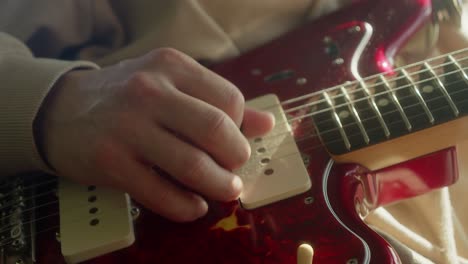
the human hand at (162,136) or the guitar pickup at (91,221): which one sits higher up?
the human hand at (162,136)

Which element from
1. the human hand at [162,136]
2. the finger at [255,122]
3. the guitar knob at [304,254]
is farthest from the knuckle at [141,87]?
the guitar knob at [304,254]

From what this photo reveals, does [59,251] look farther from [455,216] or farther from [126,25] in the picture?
[455,216]

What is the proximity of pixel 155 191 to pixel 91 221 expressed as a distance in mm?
82

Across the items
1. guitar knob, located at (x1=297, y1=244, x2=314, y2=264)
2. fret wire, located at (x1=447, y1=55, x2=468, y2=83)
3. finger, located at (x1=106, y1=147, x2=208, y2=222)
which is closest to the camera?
guitar knob, located at (x1=297, y1=244, x2=314, y2=264)

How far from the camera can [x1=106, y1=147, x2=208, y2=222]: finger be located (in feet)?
2.01

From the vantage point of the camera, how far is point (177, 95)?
61 cm

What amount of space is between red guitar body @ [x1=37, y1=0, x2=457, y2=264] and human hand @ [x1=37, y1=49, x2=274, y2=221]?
3cm

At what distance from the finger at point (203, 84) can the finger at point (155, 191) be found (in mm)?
88

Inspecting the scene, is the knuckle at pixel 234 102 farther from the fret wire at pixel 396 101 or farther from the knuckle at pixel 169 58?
the fret wire at pixel 396 101

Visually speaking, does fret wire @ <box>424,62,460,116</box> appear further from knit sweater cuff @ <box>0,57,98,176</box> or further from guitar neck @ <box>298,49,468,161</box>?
knit sweater cuff @ <box>0,57,98,176</box>

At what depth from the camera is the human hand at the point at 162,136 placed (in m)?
0.60

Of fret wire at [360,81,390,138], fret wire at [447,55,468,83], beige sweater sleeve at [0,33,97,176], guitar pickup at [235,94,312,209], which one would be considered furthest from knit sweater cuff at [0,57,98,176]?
fret wire at [447,55,468,83]

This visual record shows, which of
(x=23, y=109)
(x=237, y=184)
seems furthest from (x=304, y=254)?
(x=23, y=109)

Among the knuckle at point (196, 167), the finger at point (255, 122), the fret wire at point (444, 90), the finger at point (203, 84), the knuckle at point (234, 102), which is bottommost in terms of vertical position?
the fret wire at point (444, 90)
